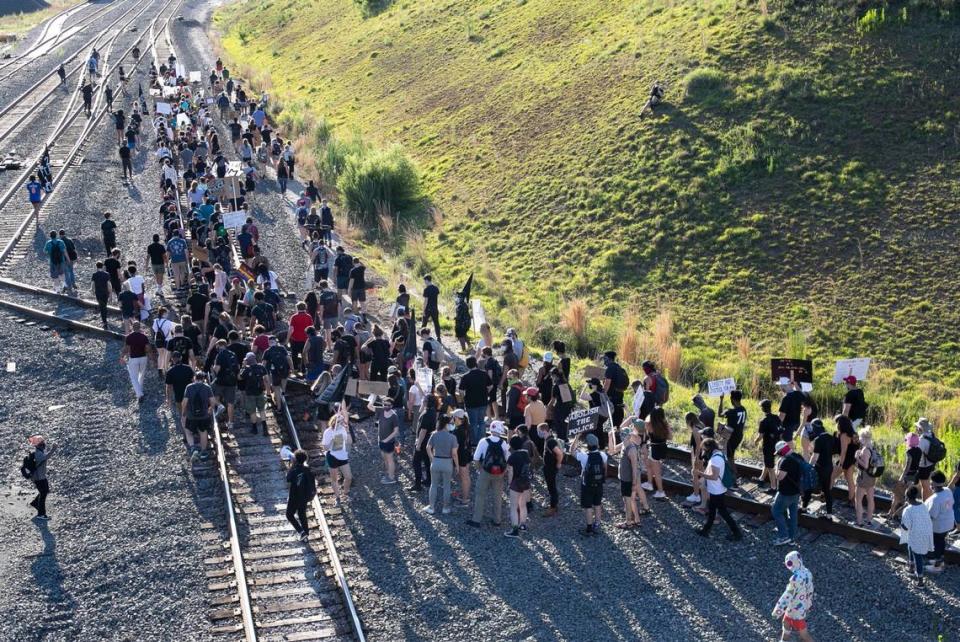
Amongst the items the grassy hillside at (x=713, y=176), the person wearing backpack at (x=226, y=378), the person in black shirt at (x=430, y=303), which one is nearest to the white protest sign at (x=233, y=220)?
the person in black shirt at (x=430, y=303)

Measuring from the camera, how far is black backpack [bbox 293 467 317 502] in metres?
14.5

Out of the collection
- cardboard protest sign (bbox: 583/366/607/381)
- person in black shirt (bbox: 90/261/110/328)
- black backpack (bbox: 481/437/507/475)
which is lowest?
black backpack (bbox: 481/437/507/475)

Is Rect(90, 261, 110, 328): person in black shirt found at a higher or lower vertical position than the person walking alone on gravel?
higher

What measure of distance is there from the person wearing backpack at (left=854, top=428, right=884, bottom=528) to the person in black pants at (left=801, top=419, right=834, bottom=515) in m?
0.35

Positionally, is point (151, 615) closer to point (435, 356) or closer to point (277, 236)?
point (435, 356)

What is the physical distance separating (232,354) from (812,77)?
74.9 feet

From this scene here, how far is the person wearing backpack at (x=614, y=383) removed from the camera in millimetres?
17219

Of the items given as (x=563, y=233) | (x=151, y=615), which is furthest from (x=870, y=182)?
(x=151, y=615)

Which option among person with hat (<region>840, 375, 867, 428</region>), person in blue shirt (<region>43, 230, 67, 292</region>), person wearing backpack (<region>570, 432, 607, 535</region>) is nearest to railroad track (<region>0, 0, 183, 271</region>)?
person in blue shirt (<region>43, 230, 67, 292</region>)

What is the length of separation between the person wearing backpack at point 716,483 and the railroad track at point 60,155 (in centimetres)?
1970

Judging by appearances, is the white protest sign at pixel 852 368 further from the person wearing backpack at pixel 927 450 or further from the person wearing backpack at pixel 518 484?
the person wearing backpack at pixel 518 484

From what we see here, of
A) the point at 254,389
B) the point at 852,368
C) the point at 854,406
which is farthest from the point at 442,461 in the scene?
the point at 852,368

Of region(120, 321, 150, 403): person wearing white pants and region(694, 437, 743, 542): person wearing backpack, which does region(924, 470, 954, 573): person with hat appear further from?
region(120, 321, 150, 403): person wearing white pants

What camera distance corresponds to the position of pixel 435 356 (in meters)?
19.6
